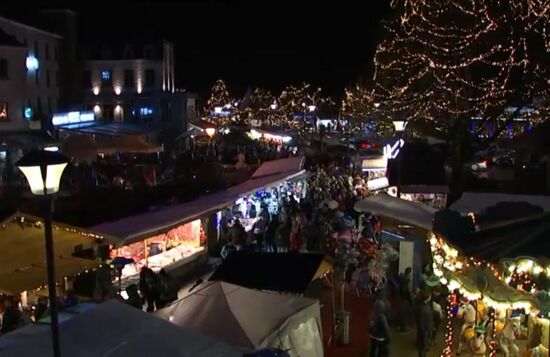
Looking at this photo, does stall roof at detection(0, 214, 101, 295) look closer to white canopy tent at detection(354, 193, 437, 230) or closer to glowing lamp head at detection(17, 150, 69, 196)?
glowing lamp head at detection(17, 150, 69, 196)

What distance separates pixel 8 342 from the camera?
6004 mm

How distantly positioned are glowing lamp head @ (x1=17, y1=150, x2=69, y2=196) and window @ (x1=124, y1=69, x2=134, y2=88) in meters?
40.6

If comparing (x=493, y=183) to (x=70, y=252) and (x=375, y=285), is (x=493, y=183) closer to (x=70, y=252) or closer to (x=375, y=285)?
(x=375, y=285)

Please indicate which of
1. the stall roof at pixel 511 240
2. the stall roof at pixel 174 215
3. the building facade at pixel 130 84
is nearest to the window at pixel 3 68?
the building facade at pixel 130 84

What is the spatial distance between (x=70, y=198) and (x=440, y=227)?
347 inches

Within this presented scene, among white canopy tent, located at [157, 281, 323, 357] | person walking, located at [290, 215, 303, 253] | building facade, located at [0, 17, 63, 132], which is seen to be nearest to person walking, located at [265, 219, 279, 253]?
person walking, located at [290, 215, 303, 253]

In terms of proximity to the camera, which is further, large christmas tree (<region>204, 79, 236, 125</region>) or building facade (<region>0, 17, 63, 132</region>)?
large christmas tree (<region>204, 79, 236, 125</region>)

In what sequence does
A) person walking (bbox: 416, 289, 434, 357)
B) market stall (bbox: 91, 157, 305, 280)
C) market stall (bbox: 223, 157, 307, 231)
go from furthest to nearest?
1. market stall (bbox: 223, 157, 307, 231)
2. market stall (bbox: 91, 157, 305, 280)
3. person walking (bbox: 416, 289, 434, 357)

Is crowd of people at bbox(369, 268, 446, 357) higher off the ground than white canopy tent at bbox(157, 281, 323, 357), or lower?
lower

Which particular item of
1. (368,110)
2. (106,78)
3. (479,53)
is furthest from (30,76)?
(479,53)

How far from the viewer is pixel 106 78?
45.6 m

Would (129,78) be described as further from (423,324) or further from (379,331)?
(379,331)

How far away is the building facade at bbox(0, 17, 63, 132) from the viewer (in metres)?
31.0

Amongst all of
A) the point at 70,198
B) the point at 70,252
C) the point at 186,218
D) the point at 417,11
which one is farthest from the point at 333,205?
the point at 417,11
